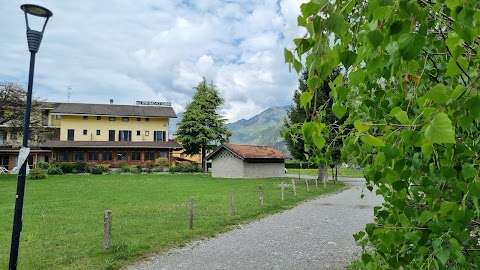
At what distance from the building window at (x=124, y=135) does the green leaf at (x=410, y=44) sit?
55969 millimetres

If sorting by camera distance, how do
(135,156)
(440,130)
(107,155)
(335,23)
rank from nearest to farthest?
(440,130)
(335,23)
(107,155)
(135,156)

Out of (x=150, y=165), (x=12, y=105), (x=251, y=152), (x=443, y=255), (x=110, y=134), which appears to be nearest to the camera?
(x=443, y=255)

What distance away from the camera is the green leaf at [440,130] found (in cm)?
92

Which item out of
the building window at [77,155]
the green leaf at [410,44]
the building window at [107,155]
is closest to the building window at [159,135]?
→ the building window at [107,155]

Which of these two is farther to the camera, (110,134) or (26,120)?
(110,134)

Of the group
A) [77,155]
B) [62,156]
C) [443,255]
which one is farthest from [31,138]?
[443,255]

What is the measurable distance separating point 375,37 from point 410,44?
0.40 feet

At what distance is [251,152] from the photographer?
4125cm

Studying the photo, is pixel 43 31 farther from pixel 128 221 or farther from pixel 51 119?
pixel 51 119

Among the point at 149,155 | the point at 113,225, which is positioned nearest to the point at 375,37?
the point at 113,225

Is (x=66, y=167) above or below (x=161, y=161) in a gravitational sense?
below

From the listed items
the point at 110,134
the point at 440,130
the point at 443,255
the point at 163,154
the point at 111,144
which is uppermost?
the point at 110,134

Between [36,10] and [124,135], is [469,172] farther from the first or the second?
[124,135]

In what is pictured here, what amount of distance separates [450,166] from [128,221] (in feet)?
42.1
